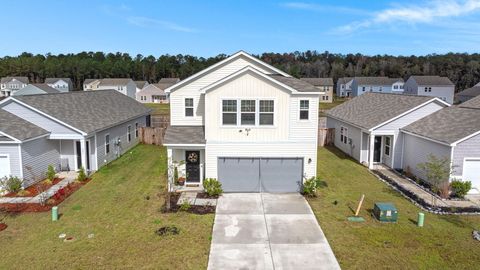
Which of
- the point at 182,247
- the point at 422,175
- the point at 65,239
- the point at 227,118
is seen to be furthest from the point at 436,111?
the point at 65,239

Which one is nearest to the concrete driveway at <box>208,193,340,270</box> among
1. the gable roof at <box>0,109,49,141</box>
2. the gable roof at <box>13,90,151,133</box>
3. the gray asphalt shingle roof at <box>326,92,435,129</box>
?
the gray asphalt shingle roof at <box>326,92,435,129</box>

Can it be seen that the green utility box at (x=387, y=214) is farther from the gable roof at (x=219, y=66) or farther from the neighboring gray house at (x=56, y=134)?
the neighboring gray house at (x=56, y=134)

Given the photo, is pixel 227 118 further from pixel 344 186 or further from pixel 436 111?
pixel 436 111

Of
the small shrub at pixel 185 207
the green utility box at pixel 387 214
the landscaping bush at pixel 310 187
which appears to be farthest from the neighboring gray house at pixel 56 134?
the green utility box at pixel 387 214

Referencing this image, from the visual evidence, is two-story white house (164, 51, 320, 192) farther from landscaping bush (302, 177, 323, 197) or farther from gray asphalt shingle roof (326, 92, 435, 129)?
gray asphalt shingle roof (326, 92, 435, 129)

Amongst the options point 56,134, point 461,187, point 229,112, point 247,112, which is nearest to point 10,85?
point 56,134

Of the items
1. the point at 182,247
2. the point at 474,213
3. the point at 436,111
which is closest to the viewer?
the point at 182,247
